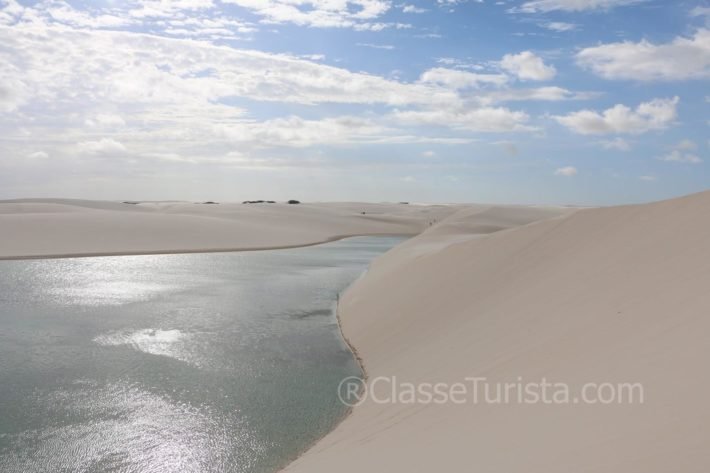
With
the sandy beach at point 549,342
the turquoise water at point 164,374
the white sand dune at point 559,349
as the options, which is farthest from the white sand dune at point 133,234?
the white sand dune at point 559,349

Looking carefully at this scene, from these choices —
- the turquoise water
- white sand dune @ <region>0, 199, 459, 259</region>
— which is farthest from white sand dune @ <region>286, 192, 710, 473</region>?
white sand dune @ <region>0, 199, 459, 259</region>

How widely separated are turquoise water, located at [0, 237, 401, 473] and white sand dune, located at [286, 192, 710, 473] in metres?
0.95

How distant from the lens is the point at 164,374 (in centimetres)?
859

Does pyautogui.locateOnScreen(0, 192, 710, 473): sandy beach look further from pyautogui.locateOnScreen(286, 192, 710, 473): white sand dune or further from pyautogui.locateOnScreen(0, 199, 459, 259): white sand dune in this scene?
pyautogui.locateOnScreen(0, 199, 459, 259): white sand dune

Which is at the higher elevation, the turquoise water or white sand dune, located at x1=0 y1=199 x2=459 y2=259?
white sand dune, located at x1=0 y1=199 x2=459 y2=259

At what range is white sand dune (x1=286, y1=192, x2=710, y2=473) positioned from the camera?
3467 millimetres

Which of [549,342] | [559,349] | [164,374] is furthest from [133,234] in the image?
[559,349]

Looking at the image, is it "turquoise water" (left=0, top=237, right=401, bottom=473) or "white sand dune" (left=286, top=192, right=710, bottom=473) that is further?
"turquoise water" (left=0, top=237, right=401, bottom=473)

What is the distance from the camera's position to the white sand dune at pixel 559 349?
11.4 feet

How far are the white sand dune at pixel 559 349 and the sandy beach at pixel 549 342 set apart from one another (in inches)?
0.8

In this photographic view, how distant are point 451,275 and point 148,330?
753 centimetres

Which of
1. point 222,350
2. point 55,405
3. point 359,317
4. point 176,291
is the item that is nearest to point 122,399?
point 55,405

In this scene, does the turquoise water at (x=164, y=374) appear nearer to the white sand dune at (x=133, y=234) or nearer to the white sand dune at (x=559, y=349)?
the white sand dune at (x=559, y=349)

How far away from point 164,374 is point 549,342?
6.54 m
